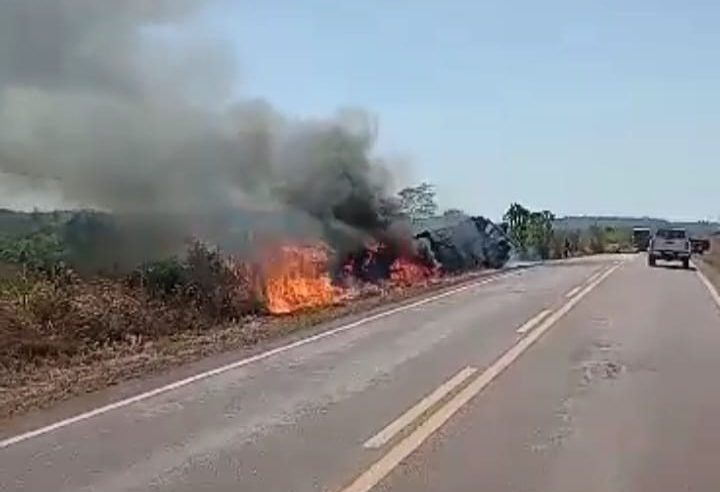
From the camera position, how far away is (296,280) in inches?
1212

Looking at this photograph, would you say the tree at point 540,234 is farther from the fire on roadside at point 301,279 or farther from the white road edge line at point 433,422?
the white road edge line at point 433,422

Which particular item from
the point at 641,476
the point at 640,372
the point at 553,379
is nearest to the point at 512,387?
the point at 553,379

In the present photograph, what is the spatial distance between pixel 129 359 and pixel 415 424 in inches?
273

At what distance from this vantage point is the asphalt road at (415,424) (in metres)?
8.59

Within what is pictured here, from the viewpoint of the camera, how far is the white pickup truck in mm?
58656

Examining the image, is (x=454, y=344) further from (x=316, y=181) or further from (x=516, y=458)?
(x=316, y=181)

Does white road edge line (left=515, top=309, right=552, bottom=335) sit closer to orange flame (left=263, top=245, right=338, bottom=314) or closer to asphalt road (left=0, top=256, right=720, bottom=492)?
asphalt road (left=0, top=256, right=720, bottom=492)

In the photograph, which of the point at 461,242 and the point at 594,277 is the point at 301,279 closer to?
the point at 594,277

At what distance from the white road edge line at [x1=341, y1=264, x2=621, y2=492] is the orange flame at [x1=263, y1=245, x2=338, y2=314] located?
934 centimetres

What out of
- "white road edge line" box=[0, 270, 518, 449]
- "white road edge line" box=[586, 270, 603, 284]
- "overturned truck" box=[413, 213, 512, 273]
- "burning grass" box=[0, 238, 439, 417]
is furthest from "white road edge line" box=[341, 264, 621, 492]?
"overturned truck" box=[413, 213, 512, 273]

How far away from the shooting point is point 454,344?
18.7 metres

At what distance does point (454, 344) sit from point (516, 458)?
9379 millimetres

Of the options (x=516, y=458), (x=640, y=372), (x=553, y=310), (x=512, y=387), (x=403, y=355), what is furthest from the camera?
(x=553, y=310)

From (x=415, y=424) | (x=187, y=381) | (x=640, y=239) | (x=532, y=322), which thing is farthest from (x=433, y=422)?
(x=640, y=239)
